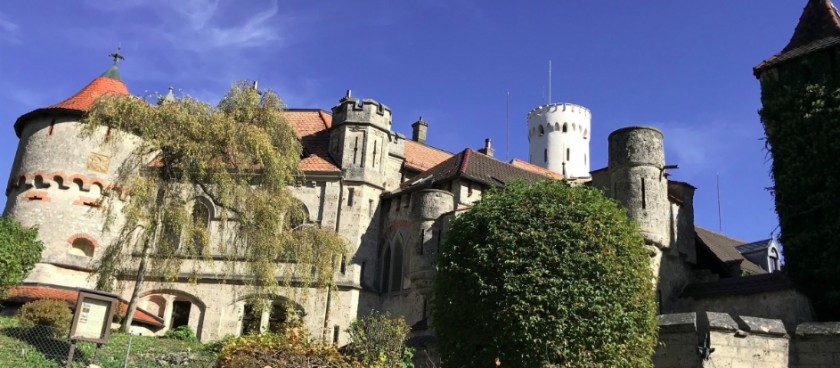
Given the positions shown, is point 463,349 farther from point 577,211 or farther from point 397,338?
point 577,211

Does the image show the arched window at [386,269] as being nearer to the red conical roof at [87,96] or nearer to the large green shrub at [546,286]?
the red conical roof at [87,96]

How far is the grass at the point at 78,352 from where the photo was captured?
16.1 m

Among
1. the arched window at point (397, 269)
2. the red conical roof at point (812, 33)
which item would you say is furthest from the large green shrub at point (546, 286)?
the arched window at point (397, 269)

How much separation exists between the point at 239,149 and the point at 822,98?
17221 mm

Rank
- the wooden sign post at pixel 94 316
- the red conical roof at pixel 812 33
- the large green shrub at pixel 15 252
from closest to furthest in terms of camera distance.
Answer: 1. the wooden sign post at pixel 94 316
2. the red conical roof at pixel 812 33
3. the large green shrub at pixel 15 252

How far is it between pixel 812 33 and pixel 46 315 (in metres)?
24.4

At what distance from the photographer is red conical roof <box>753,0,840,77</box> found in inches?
848

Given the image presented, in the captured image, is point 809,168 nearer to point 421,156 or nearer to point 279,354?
point 279,354

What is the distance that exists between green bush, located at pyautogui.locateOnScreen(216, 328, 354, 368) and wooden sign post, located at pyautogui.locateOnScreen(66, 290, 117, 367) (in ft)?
10.7

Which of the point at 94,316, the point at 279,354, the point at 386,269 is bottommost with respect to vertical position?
the point at 279,354

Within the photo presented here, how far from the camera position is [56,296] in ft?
83.2

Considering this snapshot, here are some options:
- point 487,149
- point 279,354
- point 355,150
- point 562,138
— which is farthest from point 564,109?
point 279,354

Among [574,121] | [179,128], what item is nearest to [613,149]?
[179,128]

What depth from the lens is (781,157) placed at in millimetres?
21250
